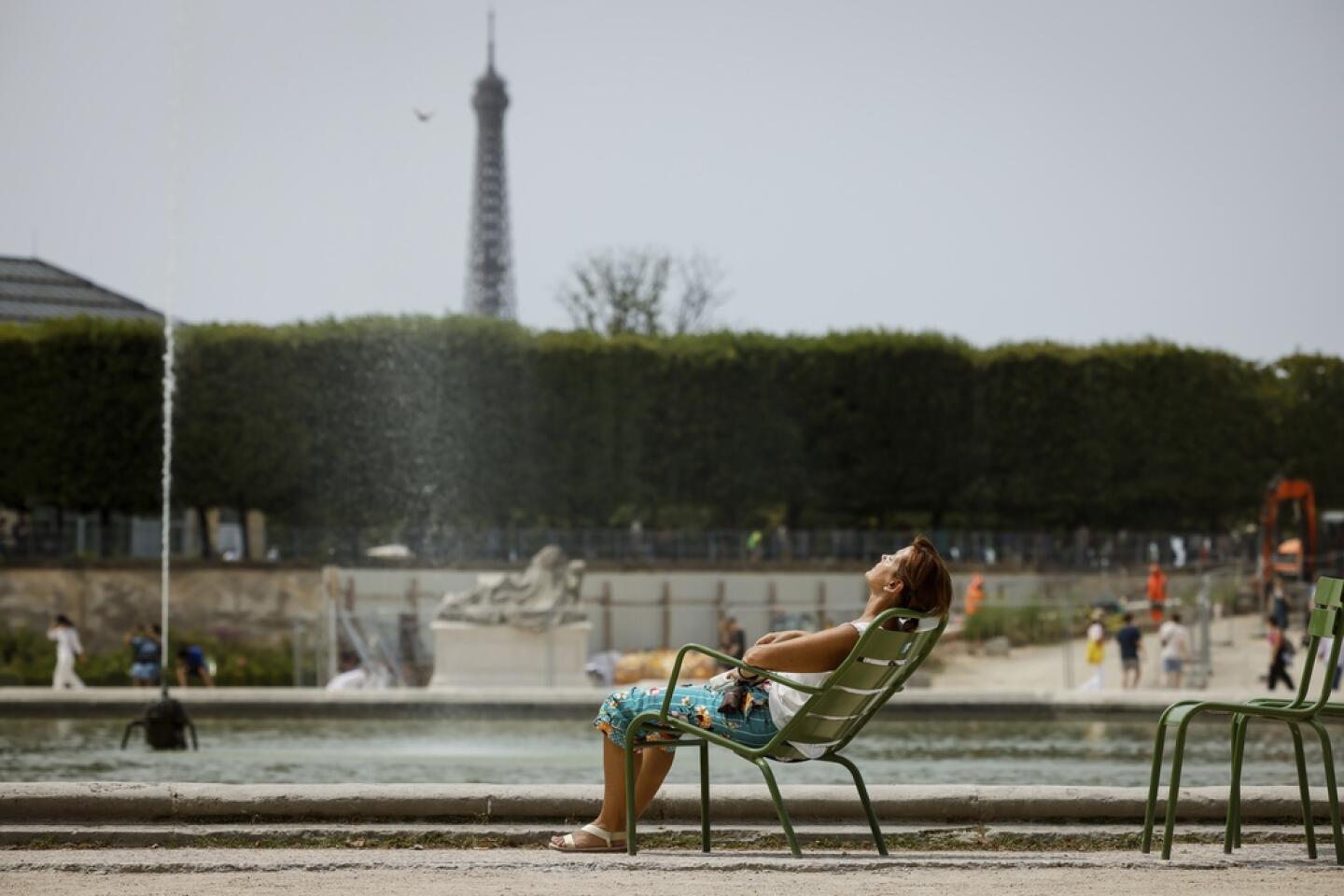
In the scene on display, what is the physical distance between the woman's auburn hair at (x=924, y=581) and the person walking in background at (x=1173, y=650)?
16114 mm

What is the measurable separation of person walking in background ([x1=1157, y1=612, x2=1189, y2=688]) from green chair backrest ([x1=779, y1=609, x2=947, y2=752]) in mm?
15987

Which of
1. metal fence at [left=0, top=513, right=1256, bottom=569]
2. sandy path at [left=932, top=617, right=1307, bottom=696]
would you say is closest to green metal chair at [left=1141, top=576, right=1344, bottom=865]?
sandy path at [left=932, top=617, right=1307, bottom=696]

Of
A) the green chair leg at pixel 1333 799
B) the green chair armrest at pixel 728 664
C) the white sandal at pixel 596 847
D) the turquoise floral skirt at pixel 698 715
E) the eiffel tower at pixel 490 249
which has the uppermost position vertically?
the eiffel tower at pixel 490 249

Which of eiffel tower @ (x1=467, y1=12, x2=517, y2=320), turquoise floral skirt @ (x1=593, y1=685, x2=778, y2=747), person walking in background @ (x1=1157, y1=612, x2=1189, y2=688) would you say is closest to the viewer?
turquoise floral skirt @ (x1=593, y1=685, x2=778, y2=747)

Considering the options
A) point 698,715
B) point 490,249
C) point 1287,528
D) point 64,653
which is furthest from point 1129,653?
point 490,249

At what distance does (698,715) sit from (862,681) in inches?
19.9

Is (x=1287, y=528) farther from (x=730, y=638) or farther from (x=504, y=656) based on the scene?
(x=504, y=656)

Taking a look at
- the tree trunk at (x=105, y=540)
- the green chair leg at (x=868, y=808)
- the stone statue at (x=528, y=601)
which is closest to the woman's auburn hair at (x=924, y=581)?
the green chair leg at (x=868, y=808)

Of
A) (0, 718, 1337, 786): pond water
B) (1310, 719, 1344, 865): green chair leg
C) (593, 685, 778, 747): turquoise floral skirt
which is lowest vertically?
(0, 718, 1337, 786): pond water

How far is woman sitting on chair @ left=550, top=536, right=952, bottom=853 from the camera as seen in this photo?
4938 millimetres

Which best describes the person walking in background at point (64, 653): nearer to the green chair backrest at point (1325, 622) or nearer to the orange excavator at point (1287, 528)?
the green chair backrest at point (1325, 622)

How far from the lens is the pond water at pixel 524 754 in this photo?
9.73m

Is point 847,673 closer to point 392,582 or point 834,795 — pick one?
point 834,795

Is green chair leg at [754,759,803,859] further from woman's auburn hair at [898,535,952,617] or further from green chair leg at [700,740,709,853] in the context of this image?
woman's auburn hair at [898,535,952,617]
